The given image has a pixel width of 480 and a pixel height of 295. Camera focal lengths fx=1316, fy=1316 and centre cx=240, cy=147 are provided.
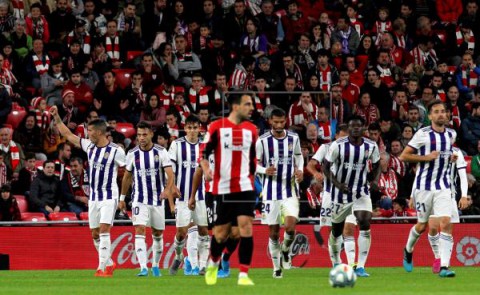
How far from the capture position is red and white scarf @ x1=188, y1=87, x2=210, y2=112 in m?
A: 26.0

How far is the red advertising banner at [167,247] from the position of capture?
Answer: 2234cm

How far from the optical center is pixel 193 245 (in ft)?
65.4

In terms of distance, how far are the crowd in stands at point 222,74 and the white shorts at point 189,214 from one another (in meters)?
4.03

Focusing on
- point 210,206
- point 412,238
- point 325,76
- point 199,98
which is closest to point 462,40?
point 325,76

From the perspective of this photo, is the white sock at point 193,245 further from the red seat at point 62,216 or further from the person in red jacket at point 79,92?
the person in red jacket at point 79,92

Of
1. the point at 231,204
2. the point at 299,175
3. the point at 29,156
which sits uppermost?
the point at 29,156

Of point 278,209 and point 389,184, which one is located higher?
point 389,184

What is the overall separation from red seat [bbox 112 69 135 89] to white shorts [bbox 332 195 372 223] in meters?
8.64

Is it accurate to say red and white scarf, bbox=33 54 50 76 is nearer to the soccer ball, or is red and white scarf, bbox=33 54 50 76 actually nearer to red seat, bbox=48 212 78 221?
red seat, bbox=48 212 78 221

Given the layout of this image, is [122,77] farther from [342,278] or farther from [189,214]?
[342,278]

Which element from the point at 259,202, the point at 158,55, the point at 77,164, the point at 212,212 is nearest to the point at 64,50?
→ the point at 158,55

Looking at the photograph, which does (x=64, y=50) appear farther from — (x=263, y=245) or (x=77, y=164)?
(x=263, y=245)

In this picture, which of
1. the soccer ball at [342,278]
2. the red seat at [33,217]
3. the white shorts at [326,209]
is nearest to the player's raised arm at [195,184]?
the white shorts at [326,209]

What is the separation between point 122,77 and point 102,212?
331 inches
